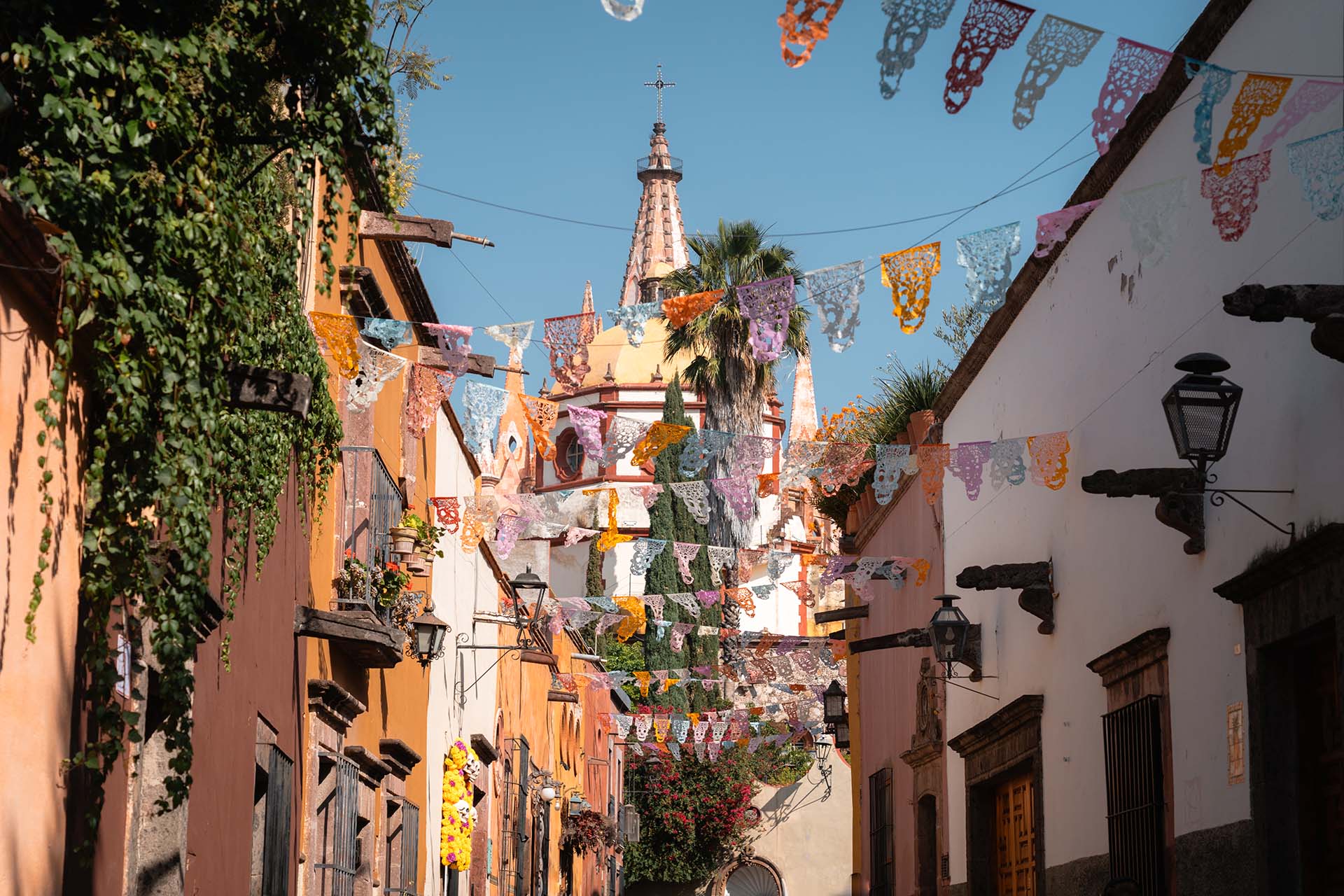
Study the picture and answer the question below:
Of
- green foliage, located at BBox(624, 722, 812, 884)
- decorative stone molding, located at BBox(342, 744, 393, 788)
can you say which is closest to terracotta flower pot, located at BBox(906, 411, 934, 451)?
decorative stone molding, located at BBox(342, 744, 393, 788)

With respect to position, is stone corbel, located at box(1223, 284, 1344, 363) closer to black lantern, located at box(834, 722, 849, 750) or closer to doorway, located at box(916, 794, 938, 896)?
doorway, located at box(916, 794, 938, 896)

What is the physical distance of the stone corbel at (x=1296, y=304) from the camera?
560 cm

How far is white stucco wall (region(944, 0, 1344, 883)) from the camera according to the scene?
6543 millimetres

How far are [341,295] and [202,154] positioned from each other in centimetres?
496

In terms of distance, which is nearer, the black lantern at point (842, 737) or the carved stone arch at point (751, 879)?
the black lantern at point (842, 737)

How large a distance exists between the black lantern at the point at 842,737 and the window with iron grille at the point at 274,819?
38.5ft

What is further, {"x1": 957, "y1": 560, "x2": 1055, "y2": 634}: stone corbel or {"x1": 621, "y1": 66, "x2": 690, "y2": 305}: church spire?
{"x1": 621, "y1": 66, "x2": 690, "y2": 305}: church spire

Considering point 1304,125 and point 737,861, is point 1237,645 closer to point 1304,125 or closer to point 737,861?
point 1304,125

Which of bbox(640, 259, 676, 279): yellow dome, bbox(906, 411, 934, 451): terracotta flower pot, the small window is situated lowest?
bbox(906, 411, 934, 451): terracotta flower pot

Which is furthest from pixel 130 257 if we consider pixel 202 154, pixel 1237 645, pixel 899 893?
pixel 899 893

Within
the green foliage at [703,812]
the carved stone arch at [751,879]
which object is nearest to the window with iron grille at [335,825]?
the green foliage at [703,812]

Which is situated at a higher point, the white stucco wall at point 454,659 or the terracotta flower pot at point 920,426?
the terracotta flower pot at point 920,426

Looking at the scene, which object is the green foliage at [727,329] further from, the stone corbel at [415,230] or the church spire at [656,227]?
the church spire at [656,227]

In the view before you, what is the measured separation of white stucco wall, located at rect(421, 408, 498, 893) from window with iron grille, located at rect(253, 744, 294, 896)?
13.2 feet
